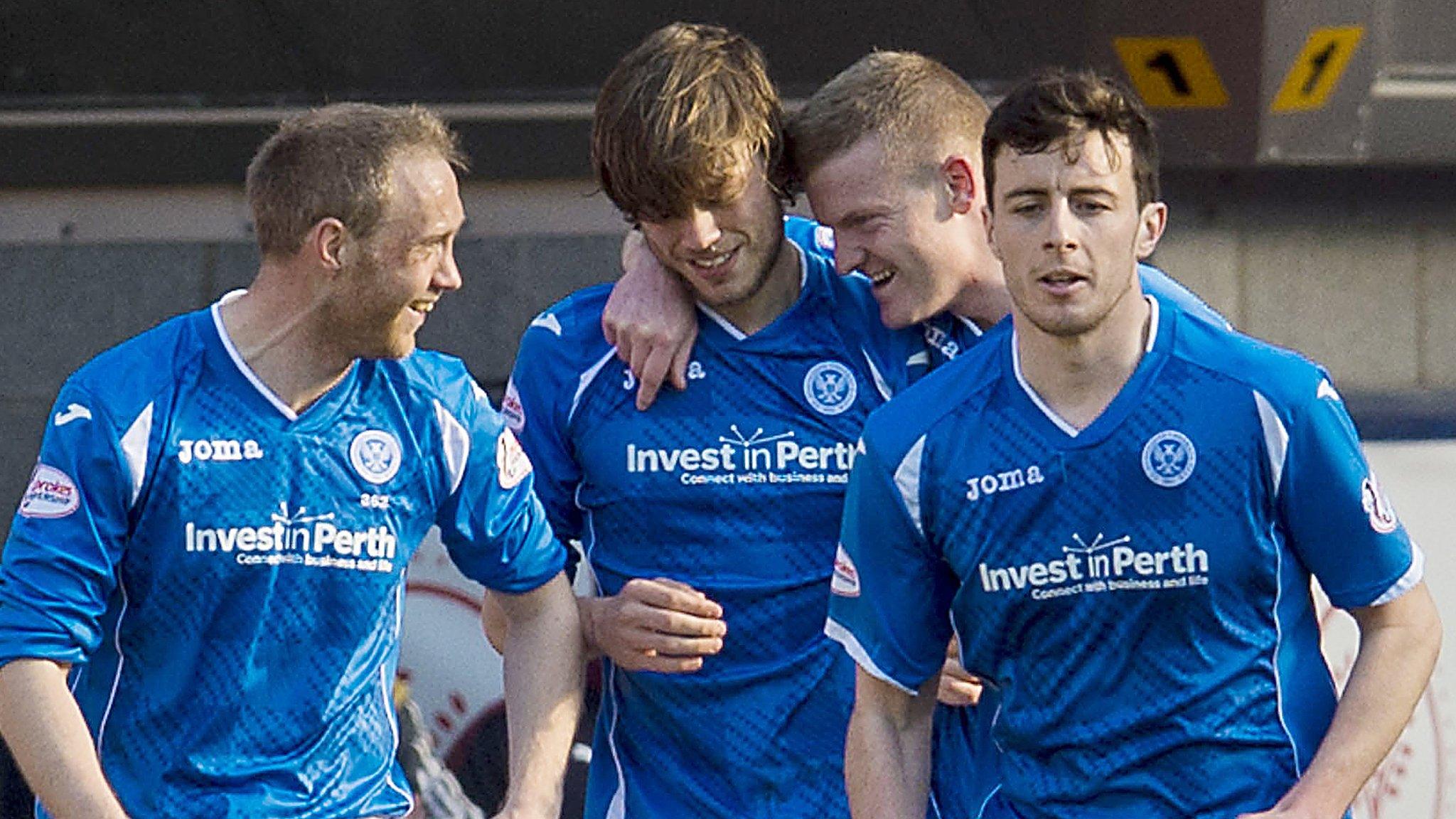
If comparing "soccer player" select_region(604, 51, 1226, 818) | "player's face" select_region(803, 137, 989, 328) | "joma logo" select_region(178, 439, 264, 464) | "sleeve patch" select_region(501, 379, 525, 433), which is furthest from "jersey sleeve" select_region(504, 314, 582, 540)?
"joma logo" select_region(178, 439, 264, 464)

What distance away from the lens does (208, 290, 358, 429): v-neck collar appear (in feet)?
10.6

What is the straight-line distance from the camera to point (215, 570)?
10.3 feet

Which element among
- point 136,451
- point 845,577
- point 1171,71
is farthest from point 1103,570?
point 1171,71

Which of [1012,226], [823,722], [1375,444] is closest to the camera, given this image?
[1012,226]

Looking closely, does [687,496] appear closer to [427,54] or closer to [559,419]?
[559,419]

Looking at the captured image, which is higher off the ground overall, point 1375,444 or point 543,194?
point 543,194

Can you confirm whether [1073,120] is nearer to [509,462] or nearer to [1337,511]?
[1337,511]

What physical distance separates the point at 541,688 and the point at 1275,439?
3.82 feet

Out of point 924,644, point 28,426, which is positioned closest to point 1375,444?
point 924,644

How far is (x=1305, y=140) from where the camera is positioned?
595cm

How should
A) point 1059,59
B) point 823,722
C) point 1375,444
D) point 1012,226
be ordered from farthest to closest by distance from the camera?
point 1059,59, point 1375,444, point 823,722, point 1012,226

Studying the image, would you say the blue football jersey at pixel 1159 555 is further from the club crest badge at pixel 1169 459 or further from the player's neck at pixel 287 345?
the player's neck at pixel 287 345

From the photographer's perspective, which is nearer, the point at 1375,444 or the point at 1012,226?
the point at 1012,226

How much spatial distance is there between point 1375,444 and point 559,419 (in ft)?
8.08
